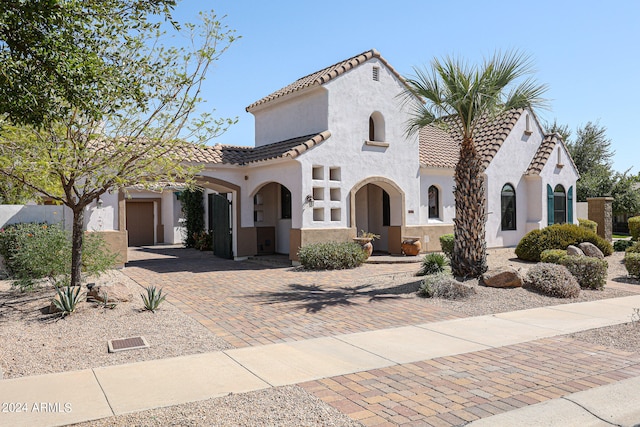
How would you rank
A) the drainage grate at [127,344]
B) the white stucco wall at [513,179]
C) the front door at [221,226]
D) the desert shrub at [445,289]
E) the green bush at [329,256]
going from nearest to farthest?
the drainage grate at [127,344], the desert shrub at [445,289], the green bush at [329,256], the front door at [221,226], the white stucco wall at [513,179]

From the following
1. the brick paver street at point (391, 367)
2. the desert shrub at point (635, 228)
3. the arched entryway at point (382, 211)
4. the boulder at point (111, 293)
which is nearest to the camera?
the brick paver street at point (391, 367)

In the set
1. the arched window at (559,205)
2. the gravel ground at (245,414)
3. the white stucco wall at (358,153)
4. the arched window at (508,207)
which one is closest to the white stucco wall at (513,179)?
the arched window at (508,207)

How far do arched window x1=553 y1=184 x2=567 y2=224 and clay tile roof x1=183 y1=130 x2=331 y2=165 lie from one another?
12461 mm

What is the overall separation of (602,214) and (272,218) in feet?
52.5

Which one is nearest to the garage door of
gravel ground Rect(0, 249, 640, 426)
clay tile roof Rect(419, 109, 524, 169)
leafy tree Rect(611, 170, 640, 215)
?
clay tile roof Rect(419, 109, 524, 169)

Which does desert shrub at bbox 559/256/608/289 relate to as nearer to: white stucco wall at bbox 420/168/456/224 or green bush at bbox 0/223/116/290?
white stucco wall at bbox 420/168/456/224

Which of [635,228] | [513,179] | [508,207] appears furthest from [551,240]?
[635,228]

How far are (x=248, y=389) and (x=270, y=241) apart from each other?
15733 millimetres

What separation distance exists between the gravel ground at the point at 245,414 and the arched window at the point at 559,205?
21.7 metres

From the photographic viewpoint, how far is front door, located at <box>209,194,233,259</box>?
19.7 meters

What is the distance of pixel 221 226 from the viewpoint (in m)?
20.4

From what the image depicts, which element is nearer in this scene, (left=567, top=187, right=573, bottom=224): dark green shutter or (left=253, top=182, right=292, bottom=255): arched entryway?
(left=253, top=182, right=292, bottom=255): arched entryway

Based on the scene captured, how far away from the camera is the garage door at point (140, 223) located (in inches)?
1100

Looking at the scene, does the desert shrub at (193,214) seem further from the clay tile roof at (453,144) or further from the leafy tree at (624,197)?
the leafy tree at (624,197)
